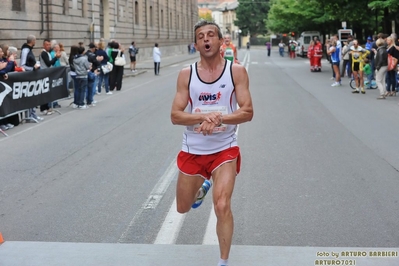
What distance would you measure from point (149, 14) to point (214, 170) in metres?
60.8

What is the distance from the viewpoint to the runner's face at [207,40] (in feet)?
16.5

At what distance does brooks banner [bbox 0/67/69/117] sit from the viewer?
14.4m

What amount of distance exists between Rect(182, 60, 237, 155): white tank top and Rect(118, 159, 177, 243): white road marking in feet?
4.73

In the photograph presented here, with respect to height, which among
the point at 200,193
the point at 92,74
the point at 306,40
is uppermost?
the point at 306,40

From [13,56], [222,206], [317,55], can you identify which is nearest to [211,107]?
[222,206]

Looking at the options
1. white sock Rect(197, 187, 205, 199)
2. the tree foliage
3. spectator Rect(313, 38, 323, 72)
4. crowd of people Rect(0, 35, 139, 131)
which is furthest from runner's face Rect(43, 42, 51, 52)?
spectator Rect(313, 38, 323, 72)

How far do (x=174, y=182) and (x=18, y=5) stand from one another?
2424 cm

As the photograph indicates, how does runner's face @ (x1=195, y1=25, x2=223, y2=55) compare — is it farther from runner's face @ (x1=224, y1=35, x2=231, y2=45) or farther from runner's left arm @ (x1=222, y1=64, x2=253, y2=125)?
runner's face @ (x1=224, y1=35, x2=231, y2=45)

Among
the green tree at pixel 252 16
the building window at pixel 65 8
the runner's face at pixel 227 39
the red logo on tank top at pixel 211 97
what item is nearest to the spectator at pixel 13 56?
the runner's face at pixel 227 39

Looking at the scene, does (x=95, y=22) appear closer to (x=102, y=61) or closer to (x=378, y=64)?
(x=102, y=61)

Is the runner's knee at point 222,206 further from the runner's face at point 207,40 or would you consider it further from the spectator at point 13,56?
the spectator at point 13,56

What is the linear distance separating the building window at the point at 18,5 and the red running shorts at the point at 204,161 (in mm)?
26674

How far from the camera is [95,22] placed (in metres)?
43.1

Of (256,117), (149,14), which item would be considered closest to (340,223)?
(256,117)
